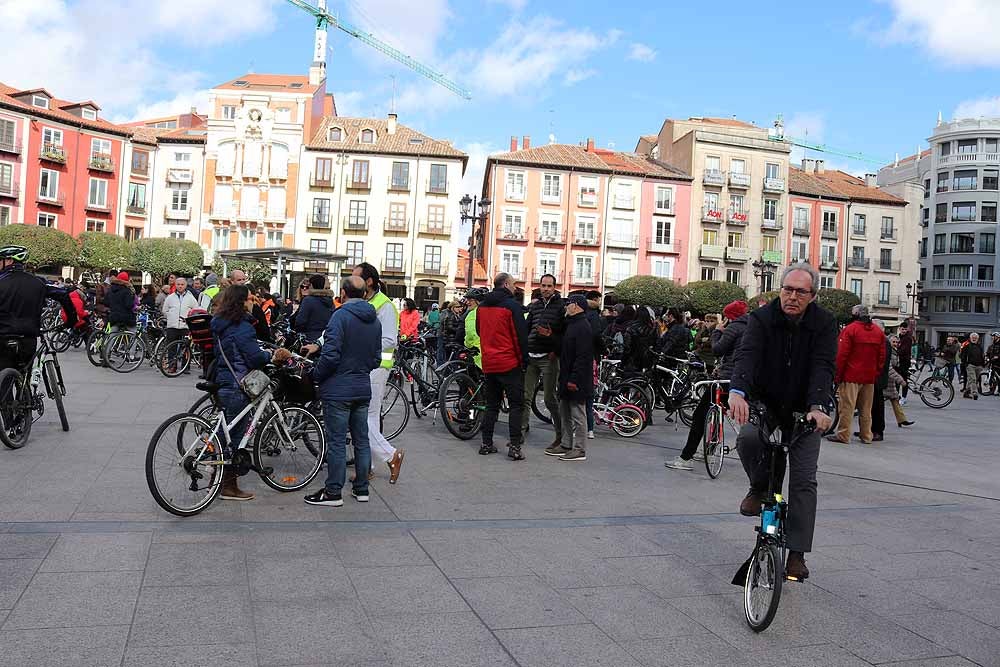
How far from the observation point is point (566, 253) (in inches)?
2203

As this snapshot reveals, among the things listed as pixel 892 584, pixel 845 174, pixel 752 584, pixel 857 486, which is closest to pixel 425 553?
pixel 752 584

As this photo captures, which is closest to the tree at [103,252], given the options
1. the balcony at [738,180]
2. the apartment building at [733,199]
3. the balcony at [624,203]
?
the balcony at [624,203]

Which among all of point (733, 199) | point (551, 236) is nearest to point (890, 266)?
point (733, 199)

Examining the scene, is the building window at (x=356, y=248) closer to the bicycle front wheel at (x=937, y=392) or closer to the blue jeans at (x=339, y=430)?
the bicycle front wheel at (x=937, y=392)

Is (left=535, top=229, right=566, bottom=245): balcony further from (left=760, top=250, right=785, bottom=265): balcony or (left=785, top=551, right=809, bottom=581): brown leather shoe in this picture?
(left=785, top=551, right=809, bottom=581): brown leather shoe

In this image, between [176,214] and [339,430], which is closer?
[339,430]

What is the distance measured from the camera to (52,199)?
51125 millimetres

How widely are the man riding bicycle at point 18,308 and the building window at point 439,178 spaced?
46.4m

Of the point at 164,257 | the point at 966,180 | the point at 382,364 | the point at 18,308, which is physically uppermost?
the point at 966,180

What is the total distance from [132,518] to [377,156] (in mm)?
49902

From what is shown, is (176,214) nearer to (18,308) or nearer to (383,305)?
(18,308)

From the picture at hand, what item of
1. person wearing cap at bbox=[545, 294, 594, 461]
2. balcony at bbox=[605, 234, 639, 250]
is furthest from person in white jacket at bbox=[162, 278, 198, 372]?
balcony at bbox=[605, 234, 639, 250]

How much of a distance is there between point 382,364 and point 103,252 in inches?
1829

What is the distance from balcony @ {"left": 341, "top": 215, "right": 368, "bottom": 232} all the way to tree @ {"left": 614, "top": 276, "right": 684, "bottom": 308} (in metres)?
Result: 16.4
